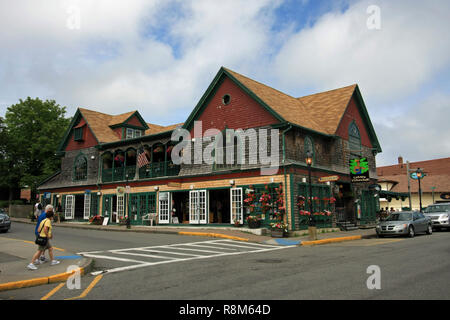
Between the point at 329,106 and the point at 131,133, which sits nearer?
the point at 329,106

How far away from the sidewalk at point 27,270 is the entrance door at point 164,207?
12577 millimetres

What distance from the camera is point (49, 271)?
953 cm

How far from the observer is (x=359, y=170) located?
80.2 ft

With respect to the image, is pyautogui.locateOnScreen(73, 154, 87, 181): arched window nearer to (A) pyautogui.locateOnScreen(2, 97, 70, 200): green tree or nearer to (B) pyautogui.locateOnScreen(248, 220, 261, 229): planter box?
(A) pyautogui.locateOnScreen(2, 97, 70, 200): green tree

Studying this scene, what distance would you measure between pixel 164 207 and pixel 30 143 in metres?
26.9

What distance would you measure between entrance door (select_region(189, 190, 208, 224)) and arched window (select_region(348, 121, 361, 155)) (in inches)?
458

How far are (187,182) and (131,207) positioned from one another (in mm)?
6219

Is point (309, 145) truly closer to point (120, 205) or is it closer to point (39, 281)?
point (120, 205)

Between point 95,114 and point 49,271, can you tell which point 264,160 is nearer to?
point 49,271

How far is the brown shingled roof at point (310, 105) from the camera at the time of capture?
74.3 ft

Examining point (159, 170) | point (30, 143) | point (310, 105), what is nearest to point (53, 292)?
point (159, 170)

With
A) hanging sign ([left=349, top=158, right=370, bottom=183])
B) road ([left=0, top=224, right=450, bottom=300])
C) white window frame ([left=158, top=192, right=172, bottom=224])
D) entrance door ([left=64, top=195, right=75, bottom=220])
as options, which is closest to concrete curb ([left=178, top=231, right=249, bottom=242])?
white window frame ([left=158, top=192, right=172, bottom=224])

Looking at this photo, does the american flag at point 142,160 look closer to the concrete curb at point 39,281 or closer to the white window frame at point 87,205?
the white window frame at point 87,205
